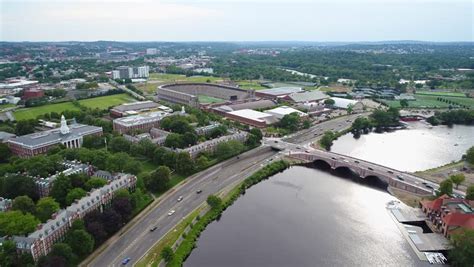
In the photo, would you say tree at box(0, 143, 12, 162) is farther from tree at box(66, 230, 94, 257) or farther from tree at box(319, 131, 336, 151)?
tree at box(319, 131, 336, 151)

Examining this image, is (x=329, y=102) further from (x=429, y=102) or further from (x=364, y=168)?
(x=364, y=168)

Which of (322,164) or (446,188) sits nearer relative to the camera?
(446,188)

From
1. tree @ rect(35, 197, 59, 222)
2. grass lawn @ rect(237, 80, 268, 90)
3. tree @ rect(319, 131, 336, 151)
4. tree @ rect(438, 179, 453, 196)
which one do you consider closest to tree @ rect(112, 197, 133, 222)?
tree @ rect(35, 197, 59, 222)

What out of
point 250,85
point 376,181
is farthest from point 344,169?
point 250,85

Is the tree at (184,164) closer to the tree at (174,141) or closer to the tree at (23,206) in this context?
the tree at (174,141)

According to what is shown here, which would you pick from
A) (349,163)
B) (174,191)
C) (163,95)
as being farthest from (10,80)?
(349,163)

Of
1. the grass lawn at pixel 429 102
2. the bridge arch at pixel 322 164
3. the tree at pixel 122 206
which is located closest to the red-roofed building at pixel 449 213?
the bridge arch at pixel 322 164
